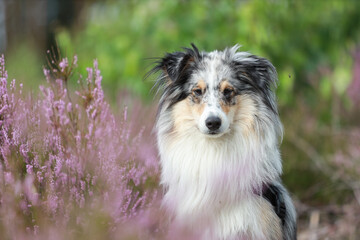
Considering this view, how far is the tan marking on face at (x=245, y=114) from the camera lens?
312 centimetres

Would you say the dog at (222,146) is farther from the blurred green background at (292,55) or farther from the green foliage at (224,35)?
the green foliage at (224,35)

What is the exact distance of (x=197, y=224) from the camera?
2.96 m

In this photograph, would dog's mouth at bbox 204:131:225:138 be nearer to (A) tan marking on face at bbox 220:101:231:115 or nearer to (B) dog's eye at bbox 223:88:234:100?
(A) tan marking on face at bbox 220:101:231:115

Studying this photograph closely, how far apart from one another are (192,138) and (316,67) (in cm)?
486

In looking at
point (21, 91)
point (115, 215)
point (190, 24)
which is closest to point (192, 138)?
point (115, 215)

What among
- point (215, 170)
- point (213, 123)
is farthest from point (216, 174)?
point (213, 123)

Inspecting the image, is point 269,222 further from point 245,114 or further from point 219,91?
point 219,91

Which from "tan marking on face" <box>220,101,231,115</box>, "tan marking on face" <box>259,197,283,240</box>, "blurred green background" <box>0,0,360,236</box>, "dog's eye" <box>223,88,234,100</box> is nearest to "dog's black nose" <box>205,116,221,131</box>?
"tan marking on face" <box>220,101,231,115</box>

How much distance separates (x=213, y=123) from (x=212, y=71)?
1.41 ft

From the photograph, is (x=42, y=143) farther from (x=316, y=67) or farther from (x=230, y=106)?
(x=316, y=67)

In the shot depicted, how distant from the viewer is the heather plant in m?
2.46

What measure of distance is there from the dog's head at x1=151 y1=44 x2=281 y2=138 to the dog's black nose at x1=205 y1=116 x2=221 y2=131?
0.07m

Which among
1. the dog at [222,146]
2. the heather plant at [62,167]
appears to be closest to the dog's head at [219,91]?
the dog at [222,146]

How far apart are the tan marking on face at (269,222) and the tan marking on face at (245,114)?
1.53 feet
